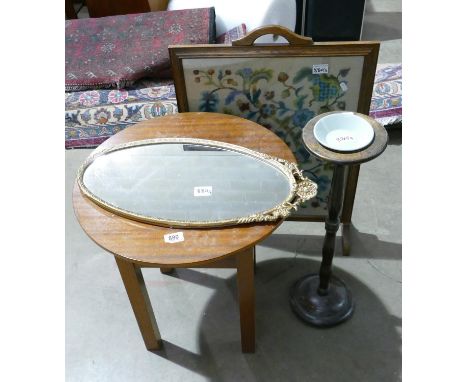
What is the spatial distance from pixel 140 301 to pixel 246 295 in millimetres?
304

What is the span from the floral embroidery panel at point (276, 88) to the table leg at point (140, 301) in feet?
1.98

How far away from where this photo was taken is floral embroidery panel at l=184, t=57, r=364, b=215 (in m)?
1.29

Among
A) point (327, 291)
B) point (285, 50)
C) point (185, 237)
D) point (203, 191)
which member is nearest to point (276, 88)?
point (285, 50)

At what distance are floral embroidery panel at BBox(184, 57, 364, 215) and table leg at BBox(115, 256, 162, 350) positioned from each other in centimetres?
60

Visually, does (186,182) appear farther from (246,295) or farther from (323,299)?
(323,299)

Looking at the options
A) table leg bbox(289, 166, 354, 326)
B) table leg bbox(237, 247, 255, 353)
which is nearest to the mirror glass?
table leg bbox(237, 247, 255, 353)

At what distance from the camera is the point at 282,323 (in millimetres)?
1428

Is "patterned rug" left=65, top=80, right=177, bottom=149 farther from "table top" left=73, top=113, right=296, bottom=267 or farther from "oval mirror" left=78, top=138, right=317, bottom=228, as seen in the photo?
"table top" left=73, top=113, right=296, bottom=267

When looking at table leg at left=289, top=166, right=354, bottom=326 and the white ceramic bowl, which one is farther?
table leg at left=289, top=166, right=354, bottom=326

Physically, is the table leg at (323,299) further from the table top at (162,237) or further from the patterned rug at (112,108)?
the patterned rug at (112,108)

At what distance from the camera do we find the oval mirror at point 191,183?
1.08 metres

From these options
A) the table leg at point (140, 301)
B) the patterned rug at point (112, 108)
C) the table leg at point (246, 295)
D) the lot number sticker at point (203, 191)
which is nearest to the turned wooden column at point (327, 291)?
the table leg at point (246, 295)

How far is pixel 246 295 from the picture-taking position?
118cm

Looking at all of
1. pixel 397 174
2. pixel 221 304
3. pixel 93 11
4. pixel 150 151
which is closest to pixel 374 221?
pixel 397 174
